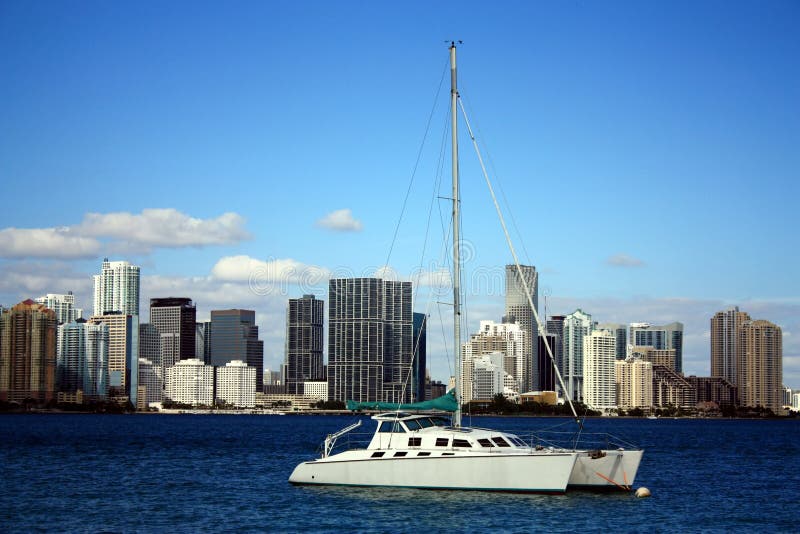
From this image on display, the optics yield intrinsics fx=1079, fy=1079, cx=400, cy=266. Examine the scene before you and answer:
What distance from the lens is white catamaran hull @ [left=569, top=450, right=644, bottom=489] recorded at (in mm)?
45000

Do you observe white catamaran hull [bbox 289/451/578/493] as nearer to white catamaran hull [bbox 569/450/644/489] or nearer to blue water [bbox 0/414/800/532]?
blue water [bbox 0/414/800/532]

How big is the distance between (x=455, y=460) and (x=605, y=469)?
7125 millimetres

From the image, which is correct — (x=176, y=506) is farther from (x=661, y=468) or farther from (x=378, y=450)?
(x=661, y=468)

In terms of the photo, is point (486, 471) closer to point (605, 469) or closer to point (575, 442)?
point (575, 442)

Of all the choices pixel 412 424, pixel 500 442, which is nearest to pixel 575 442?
pixel 500 442

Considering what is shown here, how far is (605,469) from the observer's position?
45.3 metres

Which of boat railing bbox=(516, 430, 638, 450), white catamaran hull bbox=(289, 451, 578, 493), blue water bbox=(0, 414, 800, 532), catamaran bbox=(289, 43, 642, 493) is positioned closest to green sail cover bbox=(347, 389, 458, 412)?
catamaran bbox=(289, 43, 642, 493)

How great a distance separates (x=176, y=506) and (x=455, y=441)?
1159 cm

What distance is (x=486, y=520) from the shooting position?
38.4 meters

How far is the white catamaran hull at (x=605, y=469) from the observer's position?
45000mm

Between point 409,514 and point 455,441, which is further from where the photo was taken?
point 455,441

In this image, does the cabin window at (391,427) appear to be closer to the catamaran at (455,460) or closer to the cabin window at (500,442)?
the catamaran at (455,460)

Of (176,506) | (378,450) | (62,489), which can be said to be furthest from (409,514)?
(62,489)

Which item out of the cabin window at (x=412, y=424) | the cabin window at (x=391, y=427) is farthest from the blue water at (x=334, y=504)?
the cabin window at (x=412, y=424)
